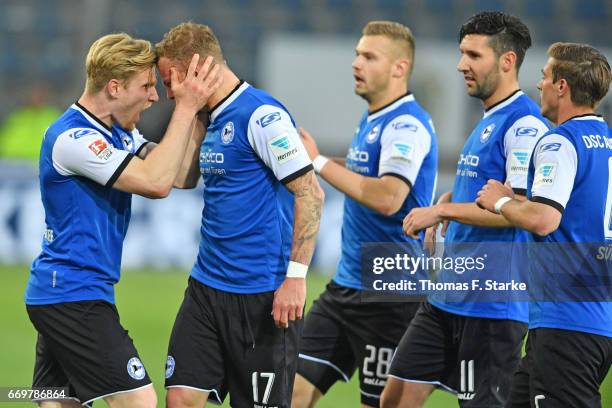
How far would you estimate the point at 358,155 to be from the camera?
20.8 ft

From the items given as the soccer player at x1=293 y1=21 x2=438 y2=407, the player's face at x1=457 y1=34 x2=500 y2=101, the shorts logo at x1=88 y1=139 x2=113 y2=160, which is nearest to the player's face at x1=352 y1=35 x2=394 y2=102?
the soccer player at x1=293 y1=21 x2=438 y2=407

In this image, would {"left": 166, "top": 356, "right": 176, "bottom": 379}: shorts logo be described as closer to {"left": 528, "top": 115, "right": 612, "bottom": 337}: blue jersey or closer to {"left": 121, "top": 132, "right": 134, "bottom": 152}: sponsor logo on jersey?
{"left": 121, "top": 132, "right": 134, "bottom": 152}: sponsor logo on jersey

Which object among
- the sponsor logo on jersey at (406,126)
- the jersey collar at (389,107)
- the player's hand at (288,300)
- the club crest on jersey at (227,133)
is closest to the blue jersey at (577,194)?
the player's hand at (288,300)

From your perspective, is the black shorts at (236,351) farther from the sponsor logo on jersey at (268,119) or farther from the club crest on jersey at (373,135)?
the club crest on jersey at (373,135)

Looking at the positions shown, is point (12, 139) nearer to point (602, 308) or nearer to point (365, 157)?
point (365, 157)

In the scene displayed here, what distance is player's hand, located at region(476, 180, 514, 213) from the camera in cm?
498

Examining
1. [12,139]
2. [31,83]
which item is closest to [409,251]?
[12,139]

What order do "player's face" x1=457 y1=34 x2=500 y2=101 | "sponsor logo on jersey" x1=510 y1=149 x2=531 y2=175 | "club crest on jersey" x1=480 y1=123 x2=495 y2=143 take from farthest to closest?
"player's face" x1=457 y1=34 x2=500 y2=101
"club crest on jersey" x1=480 y1=123 x2=495 y2=143
"sponsor logo on jersey" x1=510 y1=149 x2=531 y2=175

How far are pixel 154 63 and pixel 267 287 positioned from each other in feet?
4.11

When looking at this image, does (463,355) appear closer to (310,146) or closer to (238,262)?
(238,262)

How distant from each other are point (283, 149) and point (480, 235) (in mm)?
1297

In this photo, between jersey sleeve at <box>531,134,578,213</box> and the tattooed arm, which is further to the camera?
the tattooed arm

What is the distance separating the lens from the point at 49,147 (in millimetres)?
4891

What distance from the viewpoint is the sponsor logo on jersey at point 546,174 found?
4711mm
